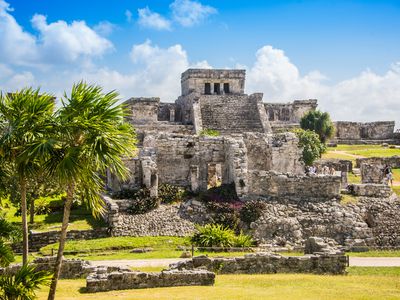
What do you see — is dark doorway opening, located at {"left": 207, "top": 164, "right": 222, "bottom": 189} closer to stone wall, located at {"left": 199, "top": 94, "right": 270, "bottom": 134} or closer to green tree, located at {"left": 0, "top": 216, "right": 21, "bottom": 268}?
stone wall, located at {"left": 199, "top": 94, "right": 270, "bottom": 134}

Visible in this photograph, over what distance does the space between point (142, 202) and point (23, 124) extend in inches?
507

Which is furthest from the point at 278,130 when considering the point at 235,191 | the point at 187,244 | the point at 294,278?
the point at 294,278

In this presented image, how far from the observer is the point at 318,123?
48.1m

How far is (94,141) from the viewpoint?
41.2 feet

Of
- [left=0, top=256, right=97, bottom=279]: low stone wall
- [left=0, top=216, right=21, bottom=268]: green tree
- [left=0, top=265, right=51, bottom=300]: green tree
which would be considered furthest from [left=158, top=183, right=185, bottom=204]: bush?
[left=0, top=265, right=51, bottom=300]: green tree

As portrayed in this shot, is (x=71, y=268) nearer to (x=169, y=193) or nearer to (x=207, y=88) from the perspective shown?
(x=169, y=193)

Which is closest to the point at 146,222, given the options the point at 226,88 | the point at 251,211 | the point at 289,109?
the point at 251,211

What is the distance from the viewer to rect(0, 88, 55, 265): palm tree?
1329 centimetres

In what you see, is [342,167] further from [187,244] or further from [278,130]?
[187,244]

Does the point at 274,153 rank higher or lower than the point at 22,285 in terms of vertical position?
higher

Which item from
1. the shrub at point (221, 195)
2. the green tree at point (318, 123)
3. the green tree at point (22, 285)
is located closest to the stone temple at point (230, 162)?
the shrub at point (221, 195)

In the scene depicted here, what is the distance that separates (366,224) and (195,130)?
1860cm

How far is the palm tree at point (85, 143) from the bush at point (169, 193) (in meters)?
13.5

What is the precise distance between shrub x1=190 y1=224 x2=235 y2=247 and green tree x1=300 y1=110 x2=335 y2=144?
2741cm
